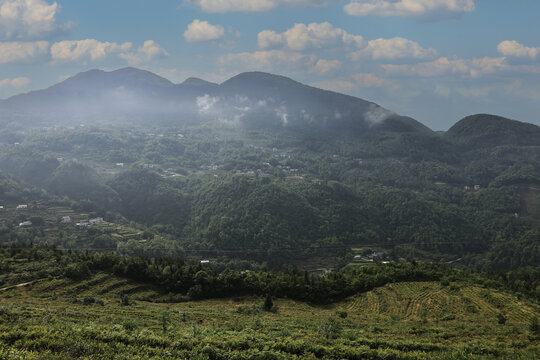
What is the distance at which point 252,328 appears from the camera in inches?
799

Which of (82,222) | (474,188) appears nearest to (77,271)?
(82,222)

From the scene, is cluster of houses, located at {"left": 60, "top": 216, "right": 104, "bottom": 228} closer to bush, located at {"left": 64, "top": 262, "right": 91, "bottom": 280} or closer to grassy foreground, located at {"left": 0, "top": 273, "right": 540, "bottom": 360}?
bush, located at {"left": 64, "top": 262, "right": 91, "bottom": 280}

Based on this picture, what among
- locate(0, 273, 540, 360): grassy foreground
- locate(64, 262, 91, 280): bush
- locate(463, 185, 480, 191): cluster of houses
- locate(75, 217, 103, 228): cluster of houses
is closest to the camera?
locate(0, 273, 540, 360): grassy foreground

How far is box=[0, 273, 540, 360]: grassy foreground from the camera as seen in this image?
504 inches

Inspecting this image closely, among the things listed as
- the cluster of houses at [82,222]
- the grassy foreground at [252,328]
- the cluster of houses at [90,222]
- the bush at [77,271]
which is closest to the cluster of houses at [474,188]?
the grassy foreground at [252,328]

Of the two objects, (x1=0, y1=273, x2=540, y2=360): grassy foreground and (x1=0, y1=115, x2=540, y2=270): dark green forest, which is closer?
(x1=0, y1=273, x2=540, y2=360): grassy foreground

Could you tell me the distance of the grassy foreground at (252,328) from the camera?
12789 mm

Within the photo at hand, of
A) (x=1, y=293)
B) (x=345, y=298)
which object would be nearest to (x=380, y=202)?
(x=345, y=298)

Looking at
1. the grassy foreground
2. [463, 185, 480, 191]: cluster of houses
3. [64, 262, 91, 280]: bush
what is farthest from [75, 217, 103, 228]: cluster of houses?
[463, 185, 480, 191]: cluster of houses

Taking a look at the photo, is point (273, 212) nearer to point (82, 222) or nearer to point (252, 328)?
point (82, 222)

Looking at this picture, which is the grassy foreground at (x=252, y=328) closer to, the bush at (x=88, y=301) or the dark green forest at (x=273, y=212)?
the bush at (x=88, y=301)

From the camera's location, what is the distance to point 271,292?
38.2 meters

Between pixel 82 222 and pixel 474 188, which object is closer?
pixel 82 222

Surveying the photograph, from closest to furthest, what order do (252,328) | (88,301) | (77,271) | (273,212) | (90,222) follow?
(252,328)
(88,301)
(77,271)
(90,222)
(273,212)
